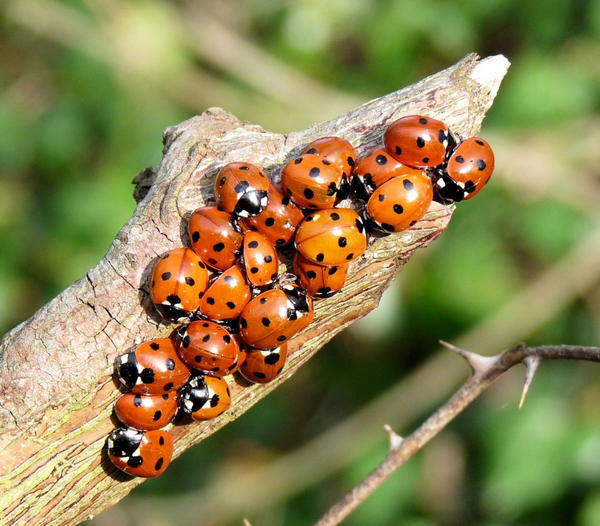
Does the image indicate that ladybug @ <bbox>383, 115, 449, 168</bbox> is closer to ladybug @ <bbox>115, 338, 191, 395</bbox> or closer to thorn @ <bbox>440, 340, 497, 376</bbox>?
thorn @ <bbox>440, 340, 497, 376</bbox>

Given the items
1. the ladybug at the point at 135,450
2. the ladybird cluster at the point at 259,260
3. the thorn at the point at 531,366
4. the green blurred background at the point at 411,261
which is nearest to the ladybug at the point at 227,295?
the ladybird cluster at the point at 259,260

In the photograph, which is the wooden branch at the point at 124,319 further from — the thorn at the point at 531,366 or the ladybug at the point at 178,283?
the thorn at the point at 531,366

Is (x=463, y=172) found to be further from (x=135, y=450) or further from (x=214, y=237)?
(x=135, y=450)

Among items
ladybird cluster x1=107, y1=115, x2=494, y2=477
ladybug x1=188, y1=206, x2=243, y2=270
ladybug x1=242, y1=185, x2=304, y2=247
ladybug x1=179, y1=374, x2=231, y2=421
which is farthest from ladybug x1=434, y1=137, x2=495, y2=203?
ladybug x1=179, y1=374, x2=231, y2=421

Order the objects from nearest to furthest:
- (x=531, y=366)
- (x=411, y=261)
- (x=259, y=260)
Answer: (x=531, y=366) < (x=259, y=260) < (x=411, y=261)

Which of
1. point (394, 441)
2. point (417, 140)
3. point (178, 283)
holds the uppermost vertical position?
point (417, 140)

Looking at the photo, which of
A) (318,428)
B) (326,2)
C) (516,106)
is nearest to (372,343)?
(318,428)

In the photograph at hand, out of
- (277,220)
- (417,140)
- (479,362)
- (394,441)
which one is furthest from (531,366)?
(277,220)
